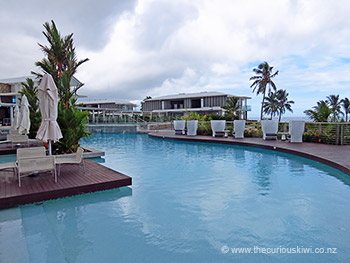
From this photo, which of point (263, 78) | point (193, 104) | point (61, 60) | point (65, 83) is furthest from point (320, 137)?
point (193, 104)

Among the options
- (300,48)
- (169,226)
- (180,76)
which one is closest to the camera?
(169,226)

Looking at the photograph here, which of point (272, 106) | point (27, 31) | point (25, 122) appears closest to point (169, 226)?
point (25, 122)

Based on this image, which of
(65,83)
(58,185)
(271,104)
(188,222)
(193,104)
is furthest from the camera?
(193,104)

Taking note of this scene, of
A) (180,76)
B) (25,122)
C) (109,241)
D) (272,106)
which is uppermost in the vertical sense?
(180,76)

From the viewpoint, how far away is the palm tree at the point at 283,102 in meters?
44.0

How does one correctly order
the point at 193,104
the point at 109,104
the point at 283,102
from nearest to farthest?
1. the point at 193,104
2. the point at 283,102
3. the point at 109,104

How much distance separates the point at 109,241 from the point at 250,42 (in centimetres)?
1445

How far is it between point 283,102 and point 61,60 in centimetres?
4273

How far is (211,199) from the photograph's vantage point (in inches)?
178

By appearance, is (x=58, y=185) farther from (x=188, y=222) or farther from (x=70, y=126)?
(x=70, y=126)

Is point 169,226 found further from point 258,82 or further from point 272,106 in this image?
point 272,106

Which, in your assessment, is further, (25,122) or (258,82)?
(258,82)

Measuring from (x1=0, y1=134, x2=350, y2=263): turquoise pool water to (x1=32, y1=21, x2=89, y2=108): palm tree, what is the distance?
191 inches

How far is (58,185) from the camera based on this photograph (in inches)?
180
